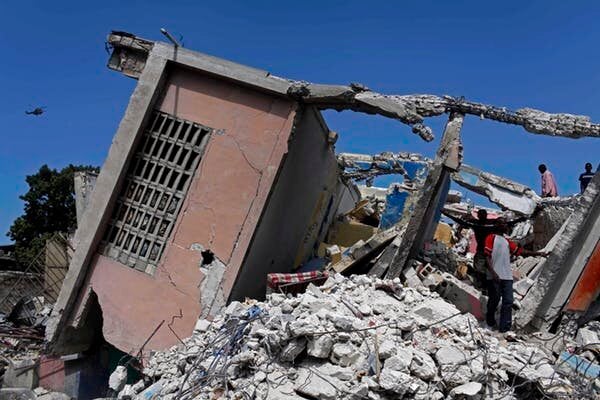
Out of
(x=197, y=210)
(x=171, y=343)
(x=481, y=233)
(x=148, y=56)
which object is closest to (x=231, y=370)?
(x=171, y=343)

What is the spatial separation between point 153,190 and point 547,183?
9.00 metres

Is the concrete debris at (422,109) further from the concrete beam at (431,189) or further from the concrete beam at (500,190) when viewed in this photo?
the concrete beam at (500,190)

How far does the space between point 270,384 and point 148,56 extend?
5.16 meters

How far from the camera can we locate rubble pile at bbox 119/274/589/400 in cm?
393

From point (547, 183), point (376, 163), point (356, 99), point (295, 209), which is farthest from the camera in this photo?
point (376, 163)

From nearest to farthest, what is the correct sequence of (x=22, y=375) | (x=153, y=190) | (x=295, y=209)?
(x=153, y=190)
(x=22, y=375)
(x=295, y=209)

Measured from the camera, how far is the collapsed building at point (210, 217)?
21.2 feet

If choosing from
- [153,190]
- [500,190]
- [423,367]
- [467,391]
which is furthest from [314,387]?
[500,190]

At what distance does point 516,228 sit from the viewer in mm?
12031

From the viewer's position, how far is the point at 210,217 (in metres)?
6.64

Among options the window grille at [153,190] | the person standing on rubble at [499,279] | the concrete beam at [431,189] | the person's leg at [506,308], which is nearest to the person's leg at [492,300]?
the person standing on rubble at [499,279]

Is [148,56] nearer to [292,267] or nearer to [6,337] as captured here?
[292,267]

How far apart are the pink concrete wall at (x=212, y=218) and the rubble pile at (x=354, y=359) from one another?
1303 millimetres

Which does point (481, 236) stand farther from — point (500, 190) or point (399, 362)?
point (500, 190)
